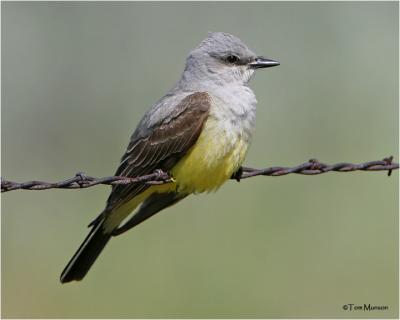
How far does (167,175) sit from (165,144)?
22 cm

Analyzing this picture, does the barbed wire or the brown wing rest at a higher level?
the brown wing

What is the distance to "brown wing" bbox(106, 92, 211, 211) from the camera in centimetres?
587

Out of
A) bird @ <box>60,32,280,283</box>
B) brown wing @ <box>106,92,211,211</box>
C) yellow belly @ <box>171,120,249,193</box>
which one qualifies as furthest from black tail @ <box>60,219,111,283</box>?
yellow belly @ <box>171,120,249,193</box>

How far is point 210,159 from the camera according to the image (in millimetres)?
5840

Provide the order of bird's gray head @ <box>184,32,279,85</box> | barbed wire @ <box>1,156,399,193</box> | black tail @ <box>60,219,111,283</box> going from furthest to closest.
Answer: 1. bird's gray head @ <box>184,32,279,85</box>
2. black tail @ <box>60,219,111,283</box>
3. barbed wire @ <box>1,156,399,193</box>

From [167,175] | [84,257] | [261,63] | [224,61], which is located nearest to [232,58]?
[224,61]

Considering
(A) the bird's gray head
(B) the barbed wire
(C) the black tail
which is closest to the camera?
(B) the barbed wire

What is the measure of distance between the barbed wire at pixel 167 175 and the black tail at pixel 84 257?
0.74 metres

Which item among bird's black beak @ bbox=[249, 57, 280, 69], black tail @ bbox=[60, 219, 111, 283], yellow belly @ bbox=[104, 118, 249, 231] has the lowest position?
black tail @ bbox=[60, 219, 111, 283]

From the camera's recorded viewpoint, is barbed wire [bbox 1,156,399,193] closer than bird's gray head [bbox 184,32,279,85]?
Yes

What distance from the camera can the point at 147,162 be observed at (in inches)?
237

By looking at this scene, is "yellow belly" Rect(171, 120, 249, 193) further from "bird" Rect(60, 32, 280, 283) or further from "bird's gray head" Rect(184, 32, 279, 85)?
"bird's gray head" Rect(184, 32, 279, 85)

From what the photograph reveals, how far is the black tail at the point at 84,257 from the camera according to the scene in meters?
6.08

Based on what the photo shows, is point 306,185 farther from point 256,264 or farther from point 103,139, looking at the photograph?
point 103,139
